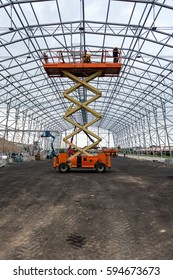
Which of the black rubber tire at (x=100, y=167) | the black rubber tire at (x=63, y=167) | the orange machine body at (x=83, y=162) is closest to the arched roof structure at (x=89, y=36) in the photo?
the orange machine body at (x=83, y=162)

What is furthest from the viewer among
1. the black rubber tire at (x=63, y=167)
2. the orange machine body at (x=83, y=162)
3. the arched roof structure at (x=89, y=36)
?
the black rubber tire at (x=63, y=167)

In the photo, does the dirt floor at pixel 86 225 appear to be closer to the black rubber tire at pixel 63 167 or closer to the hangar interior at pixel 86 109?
the hangar interior at pixel 86 109

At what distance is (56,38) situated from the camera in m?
20.0

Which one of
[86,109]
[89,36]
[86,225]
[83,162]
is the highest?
[89,36]

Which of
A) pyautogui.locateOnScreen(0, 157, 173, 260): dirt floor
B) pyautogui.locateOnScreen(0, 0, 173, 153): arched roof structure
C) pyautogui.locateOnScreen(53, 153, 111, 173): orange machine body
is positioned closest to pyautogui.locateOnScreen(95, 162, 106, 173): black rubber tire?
pyautogui.locateOnScreen(53, 153, 111, 173): orange machine body

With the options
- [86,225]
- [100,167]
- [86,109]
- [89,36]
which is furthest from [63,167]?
[86,225]

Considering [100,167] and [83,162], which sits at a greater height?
[83,162]

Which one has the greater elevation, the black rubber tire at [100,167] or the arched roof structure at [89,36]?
the arched roof structure at [89,36]

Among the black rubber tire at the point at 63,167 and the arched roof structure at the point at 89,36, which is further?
the black rubber tire at the point at 63,167

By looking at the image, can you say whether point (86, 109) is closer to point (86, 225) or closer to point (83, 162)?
point (83, 162)

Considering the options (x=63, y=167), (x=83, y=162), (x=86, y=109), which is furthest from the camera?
(x=86, y=109)

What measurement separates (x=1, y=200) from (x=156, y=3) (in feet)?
45.5

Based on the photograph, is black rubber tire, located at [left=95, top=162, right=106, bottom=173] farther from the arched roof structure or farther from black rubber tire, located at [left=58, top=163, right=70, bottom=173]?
the arched roof structure
